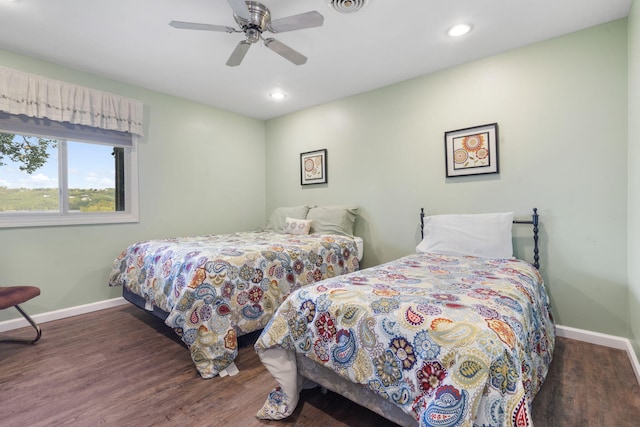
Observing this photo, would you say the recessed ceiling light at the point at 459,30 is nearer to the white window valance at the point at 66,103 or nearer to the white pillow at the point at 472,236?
the white pillow at the point at 472,236

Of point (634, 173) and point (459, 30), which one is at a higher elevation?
point (459, 30)

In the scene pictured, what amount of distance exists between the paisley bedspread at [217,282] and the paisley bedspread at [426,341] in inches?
24.6

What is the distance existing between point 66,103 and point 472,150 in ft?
12.6

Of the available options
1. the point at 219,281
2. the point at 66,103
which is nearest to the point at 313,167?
the point at 219,281

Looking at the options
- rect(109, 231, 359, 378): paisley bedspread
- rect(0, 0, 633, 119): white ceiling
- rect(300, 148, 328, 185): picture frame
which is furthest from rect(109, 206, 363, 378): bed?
rect(0, 0, 633, 119): white ceiling

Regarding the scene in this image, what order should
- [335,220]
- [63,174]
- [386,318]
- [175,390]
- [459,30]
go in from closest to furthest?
[386,318]
[175,390]
[459,30]
[63,174]
[335,220]

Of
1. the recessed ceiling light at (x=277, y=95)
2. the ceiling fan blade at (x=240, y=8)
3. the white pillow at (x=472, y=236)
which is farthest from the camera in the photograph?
the recessed ceiling light at (x=277, y=95)

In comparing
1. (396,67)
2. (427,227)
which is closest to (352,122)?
(396,67)

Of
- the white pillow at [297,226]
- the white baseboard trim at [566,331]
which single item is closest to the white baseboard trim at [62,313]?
the white baseboard trim at [566,331]

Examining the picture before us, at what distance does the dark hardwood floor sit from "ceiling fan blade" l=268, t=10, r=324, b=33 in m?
2.24

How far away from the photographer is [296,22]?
1.93m

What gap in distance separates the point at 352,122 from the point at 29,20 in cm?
296

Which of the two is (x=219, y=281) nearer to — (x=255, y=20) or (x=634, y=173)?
(x=255, y=20)

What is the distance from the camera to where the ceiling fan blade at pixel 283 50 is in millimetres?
2137
